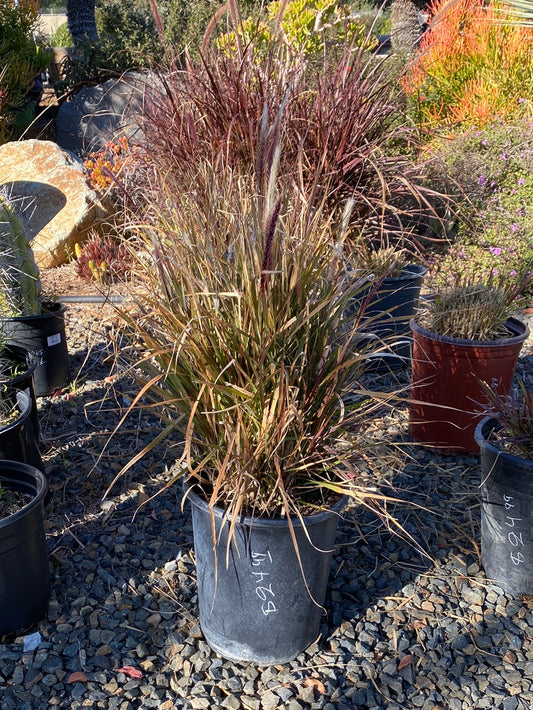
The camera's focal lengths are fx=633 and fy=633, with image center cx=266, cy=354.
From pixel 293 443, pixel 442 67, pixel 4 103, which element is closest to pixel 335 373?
pixel 293 443

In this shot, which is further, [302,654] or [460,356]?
[460,356]

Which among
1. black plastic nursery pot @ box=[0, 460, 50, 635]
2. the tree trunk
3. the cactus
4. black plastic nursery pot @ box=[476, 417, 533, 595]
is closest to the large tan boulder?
the cactus

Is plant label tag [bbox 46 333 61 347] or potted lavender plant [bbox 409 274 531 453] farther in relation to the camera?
plant label tag [bbox 46 333 61 347]

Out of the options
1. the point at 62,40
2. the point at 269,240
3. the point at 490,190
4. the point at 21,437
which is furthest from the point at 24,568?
the point at 62,40

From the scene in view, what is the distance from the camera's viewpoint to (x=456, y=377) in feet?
9.71

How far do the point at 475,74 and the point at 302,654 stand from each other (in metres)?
7.00

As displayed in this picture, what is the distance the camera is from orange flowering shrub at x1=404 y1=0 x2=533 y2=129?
6.68m

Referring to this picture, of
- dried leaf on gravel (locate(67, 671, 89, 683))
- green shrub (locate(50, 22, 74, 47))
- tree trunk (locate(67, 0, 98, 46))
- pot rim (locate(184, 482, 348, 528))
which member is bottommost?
dried leaf on gravel (locate(67, 671, 89, 683))

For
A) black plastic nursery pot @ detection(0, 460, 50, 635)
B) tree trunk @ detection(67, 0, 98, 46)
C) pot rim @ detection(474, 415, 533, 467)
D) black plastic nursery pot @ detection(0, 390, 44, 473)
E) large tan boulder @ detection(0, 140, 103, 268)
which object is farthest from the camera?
tree trunk @ detection(67, 0, 98, 46)

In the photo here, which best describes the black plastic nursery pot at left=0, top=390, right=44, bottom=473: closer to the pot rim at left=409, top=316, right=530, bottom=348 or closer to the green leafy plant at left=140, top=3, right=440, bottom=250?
the green leafy plant at left=140, top=3, right=440, bottom=250

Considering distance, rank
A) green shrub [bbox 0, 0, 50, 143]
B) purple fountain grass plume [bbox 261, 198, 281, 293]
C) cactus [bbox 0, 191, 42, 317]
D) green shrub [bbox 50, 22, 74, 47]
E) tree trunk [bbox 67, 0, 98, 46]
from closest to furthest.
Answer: purple fountain grass plume [bbox 261, 198, 281, 293], cactus [bbox 0, 191, 42, 317], green shrub [bbox 0, 0, 50, 143], tree trunk [bbox 67, 0, 98, 46], green shrub [bbox 50, 22, 74, 47]

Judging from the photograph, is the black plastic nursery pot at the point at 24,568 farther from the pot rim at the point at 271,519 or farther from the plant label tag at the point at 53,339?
the plant label tag at the point at 53,339

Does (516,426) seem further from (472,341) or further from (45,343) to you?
(45,343)

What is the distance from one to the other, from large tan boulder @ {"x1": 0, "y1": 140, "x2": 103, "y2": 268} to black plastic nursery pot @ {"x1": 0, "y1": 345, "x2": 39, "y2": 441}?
2.73 m
